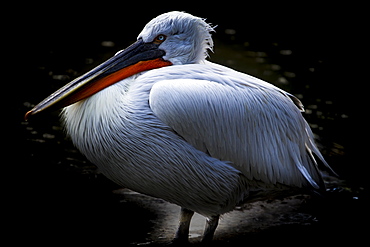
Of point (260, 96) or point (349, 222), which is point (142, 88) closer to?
point (260, 96)

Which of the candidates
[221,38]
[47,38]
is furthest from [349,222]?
[47,38]

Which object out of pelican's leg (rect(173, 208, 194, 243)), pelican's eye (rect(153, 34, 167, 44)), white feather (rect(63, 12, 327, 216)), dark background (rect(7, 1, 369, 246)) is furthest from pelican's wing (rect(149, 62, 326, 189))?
dark background (rect(7, 1, 369, 246))

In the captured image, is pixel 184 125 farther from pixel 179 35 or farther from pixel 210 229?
pixel 210 229

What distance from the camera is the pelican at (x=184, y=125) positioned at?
303 centimetres

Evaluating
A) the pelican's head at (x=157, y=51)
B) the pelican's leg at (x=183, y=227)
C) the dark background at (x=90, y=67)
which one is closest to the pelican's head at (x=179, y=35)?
the pelican's head at (x=157, y=51)

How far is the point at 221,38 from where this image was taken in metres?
8.07

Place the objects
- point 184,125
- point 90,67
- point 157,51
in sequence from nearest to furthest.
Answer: point 184,125 → point 157,51 → point 90,67

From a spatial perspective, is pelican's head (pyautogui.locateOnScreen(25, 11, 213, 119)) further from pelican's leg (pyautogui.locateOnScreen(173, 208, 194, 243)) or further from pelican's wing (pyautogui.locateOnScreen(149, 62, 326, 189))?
pelican's leg (pyautogui.locateOnScreen(173, 208, 194, 243))

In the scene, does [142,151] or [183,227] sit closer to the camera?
[142,151]

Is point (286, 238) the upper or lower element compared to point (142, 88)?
lower

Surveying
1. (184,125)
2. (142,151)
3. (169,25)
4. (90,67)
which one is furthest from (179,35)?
(90,67)

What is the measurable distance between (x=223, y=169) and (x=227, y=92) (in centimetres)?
45

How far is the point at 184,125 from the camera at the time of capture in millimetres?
3031

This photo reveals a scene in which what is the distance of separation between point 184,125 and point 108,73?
1.88 ft
